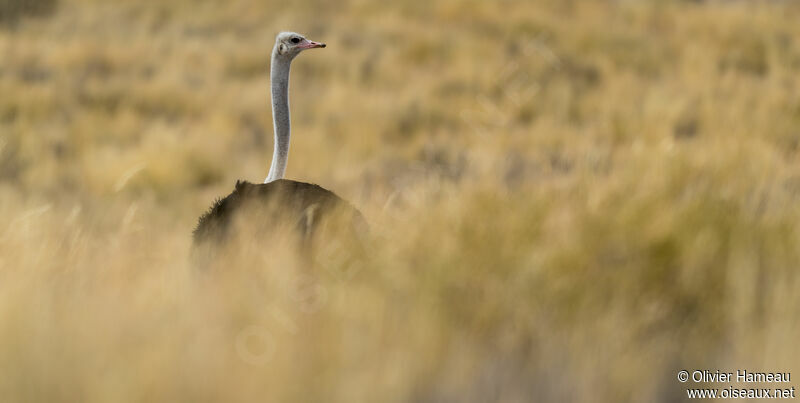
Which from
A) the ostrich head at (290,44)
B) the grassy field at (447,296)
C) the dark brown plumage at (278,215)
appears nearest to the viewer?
the grassy field at (447,296)

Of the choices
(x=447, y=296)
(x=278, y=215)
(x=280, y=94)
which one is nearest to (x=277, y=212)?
(x=278, y=215)

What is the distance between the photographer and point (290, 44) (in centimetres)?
365

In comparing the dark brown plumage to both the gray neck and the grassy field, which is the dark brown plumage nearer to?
the grassy field

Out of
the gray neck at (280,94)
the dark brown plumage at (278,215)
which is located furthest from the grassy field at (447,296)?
the gray neck at (280,94)

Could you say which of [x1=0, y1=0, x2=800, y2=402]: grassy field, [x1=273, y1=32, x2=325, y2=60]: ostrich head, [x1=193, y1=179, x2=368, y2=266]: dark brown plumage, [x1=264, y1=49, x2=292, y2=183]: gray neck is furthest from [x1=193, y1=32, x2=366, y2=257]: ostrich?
[x1=273, y1=32, x2=325, y2=60]: ostrich head

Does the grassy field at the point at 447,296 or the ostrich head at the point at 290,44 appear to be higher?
the ostrich head at the point at 290,44

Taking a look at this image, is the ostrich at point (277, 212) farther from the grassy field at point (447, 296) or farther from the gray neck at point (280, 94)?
the gray neck at point (280, 94)

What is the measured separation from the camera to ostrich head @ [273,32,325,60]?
3621mm

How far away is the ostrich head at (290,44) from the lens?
143 inches

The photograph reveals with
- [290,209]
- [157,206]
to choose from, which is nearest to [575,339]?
[290,209]

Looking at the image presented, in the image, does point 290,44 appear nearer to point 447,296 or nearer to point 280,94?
point 280,94

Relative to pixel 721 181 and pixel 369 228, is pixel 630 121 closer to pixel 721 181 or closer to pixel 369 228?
pixel 721 181

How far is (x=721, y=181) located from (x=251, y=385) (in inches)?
99.1

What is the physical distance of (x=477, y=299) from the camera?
1937 mm
